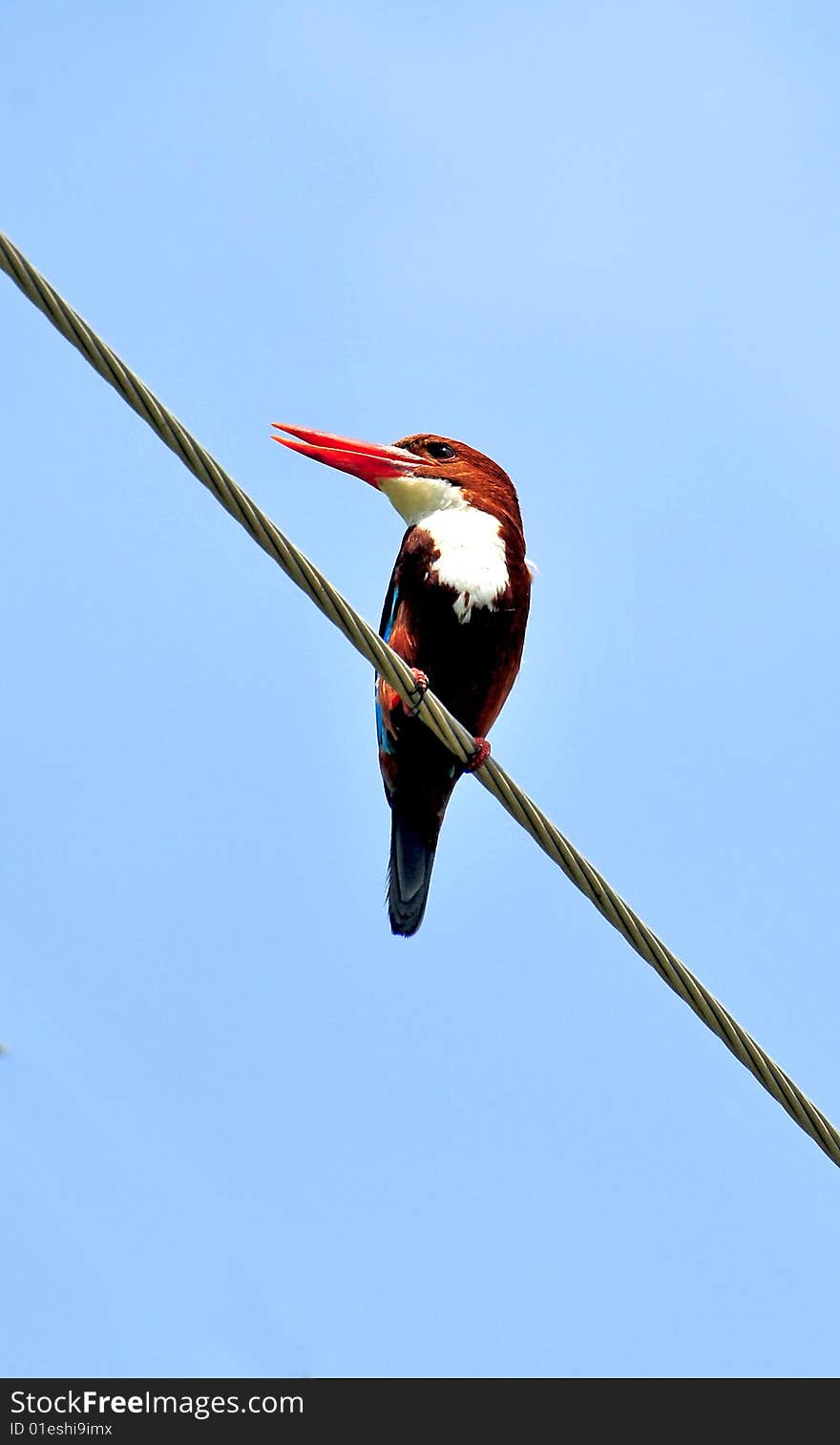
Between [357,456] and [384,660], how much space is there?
2289 millimetres

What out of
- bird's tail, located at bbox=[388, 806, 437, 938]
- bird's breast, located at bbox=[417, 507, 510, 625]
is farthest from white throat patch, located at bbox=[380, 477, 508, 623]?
bird's tail, located at bbox=[388, 806, 437, 938]

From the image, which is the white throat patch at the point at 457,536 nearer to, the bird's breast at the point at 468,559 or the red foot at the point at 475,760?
the bird's breast at the point at 468,559

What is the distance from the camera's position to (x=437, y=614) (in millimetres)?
5332

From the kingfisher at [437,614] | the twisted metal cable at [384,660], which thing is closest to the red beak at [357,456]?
the kingfisher at [437,614]

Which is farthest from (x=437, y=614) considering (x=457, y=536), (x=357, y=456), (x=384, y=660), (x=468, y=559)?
(x=384, y=660)

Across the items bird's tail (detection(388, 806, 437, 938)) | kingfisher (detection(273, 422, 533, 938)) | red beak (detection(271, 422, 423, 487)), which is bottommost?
bird's tail (detection(388, 806, 437, 938))

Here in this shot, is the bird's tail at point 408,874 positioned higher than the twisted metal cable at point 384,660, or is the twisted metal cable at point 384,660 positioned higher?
the bird's tail at point 408,874

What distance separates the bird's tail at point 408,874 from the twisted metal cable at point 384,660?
5.33 ft

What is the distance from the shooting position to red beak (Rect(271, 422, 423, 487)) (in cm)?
582

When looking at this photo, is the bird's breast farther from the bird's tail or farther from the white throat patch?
the bird's tail

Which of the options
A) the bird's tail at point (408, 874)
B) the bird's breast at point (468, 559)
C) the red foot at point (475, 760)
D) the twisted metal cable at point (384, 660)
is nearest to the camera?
the twisted metal cable at point (384, 660)

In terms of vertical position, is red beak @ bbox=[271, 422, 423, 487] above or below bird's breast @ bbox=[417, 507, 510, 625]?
above

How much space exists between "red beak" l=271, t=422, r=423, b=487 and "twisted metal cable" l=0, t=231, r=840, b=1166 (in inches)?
79.0

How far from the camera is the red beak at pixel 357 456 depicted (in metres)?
5.82
